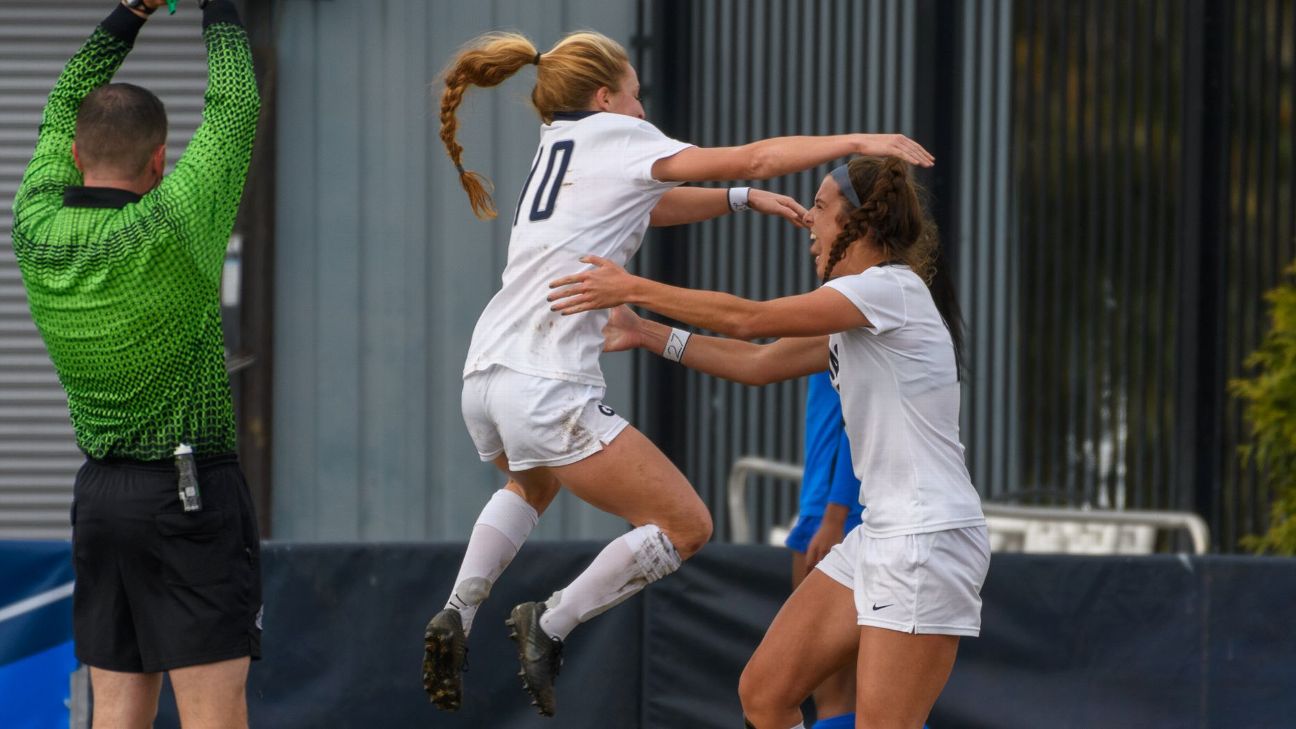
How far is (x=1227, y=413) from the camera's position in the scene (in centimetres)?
865

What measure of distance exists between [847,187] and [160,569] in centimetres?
194

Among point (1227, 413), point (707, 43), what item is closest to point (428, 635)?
point (707, 43)

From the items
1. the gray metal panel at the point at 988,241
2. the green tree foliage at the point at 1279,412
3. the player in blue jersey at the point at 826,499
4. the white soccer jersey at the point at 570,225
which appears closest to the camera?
the white soccer jersey at the point at 570,225

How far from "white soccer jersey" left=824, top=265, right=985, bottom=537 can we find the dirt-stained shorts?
2.19ft

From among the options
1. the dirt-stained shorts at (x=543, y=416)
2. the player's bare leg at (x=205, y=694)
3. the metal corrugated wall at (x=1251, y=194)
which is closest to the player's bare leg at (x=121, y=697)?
the player's bare leg at (x=205, y=694)

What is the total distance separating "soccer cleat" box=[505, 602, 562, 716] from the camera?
181 inches

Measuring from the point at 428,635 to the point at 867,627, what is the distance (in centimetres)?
123

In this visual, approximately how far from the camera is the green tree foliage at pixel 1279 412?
7.78 meters

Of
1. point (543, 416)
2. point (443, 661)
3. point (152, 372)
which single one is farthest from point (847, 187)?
point (152, 372)

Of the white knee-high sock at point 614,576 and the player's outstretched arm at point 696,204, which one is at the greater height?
the player's outstretched arm at point 696,204

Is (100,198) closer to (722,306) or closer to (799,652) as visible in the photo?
(722,306)

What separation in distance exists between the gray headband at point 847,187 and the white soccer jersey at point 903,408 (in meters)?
0.19

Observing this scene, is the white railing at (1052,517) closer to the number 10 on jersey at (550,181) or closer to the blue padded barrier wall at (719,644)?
the blue padded barrier wall at (719,644)

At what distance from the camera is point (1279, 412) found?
784 cm
